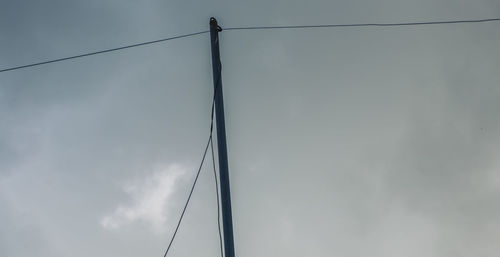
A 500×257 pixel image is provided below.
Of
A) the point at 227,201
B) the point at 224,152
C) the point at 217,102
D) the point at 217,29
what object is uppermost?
the point at 217,29

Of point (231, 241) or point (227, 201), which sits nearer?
point (231, 241)

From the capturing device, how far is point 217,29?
719 cm

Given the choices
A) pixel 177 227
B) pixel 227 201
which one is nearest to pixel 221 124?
pixel 227 201

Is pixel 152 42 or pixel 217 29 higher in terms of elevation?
pixel 152 42

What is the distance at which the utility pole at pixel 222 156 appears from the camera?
5.02m

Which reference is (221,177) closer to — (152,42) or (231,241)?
(231,241)

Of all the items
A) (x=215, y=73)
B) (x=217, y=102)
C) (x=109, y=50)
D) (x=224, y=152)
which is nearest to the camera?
(x=224, y=152)

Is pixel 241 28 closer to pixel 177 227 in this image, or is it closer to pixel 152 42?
pixel 152 42

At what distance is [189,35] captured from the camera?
10.9 metres

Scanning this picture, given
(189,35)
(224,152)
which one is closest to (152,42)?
(189,35)

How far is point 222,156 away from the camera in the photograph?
225 inches

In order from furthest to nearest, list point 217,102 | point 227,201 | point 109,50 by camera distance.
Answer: point 109,50, point 217,102, point 227,201

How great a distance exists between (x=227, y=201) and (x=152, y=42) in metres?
7.84

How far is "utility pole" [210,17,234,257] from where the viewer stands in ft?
16.5
